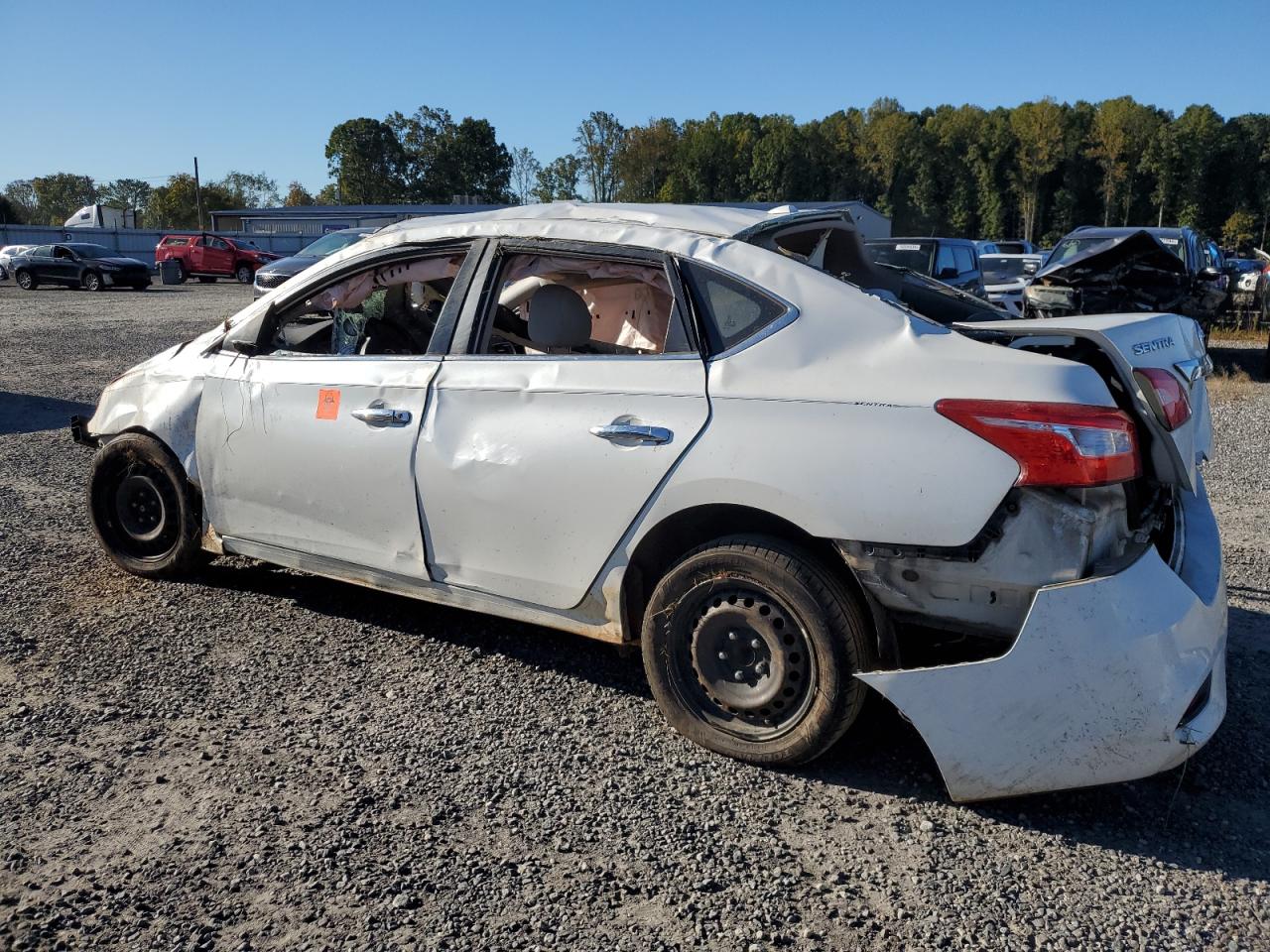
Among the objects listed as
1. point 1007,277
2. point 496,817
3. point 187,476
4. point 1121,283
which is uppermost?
point 1007,277

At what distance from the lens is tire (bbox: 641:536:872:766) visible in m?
2.99

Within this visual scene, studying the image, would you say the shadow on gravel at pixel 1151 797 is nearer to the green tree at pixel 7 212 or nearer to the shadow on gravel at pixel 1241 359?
the shadow on gravel at pixel 1241 359

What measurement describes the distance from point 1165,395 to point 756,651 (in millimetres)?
1500

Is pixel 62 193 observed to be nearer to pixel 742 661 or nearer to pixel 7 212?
pixel 7 212

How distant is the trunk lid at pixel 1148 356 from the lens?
A: 299 cm

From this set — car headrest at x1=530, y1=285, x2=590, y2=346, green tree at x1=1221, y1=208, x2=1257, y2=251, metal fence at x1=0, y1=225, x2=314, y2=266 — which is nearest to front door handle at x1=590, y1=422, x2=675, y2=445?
car headrest at x1=530, y1=285, x2=590, y2=346

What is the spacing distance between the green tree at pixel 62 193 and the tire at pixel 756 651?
145 metres

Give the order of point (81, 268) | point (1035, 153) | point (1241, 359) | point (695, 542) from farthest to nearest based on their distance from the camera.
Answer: point (1035, 153)
point (81, 268)
point (1241, 359)
point (695, 542)

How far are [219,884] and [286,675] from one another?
4.33 feet

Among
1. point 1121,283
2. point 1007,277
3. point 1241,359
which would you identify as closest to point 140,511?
point 1121,283

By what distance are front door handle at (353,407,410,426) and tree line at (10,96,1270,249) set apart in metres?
85.2

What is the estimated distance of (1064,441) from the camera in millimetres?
2693

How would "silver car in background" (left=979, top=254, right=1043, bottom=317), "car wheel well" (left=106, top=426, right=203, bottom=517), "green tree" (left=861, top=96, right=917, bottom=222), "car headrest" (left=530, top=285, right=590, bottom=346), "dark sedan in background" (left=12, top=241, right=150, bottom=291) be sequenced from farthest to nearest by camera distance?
"green tree" (left=861, top=96, right=917, bottom=222) → "dark sedan in background" (left=12, top=241, right=150, bottom=291) → "silver car in background" (left=979, top=254, right=1043, bottom=317) → "car wheel well" (left=106, top=426, right=203, bottom=517) → "car headrest" (left=530, top=285, right=590, bottom=346)

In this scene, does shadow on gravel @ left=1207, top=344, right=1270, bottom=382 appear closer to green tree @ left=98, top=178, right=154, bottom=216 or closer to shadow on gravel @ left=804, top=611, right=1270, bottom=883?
shadow on gravel @ left=804, top=611, right=1270, bottom=883
